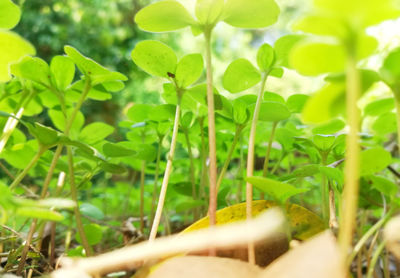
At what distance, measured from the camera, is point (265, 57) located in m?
0.50

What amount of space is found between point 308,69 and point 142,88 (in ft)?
14.6

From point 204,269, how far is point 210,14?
1.02ft

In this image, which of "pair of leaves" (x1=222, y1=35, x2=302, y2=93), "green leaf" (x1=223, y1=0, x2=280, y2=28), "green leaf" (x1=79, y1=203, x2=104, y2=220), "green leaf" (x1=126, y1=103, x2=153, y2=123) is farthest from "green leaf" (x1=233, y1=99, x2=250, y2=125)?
"green leaf" (x1=79, y1=203, x2=104, y2=220)

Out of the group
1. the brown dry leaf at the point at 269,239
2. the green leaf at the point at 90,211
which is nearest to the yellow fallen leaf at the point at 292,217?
the brown dry leaf at the point at 269,239

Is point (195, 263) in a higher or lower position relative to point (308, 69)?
lower

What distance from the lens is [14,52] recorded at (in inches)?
12.2

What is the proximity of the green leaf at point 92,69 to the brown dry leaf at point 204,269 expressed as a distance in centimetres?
32

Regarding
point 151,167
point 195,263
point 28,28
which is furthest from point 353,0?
point 28,28

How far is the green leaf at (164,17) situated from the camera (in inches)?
16.3

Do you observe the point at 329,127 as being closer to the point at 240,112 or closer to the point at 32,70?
the point at 240,112

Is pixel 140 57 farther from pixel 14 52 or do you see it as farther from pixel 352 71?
pixel 352 71

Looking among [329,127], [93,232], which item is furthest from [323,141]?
[93,232]

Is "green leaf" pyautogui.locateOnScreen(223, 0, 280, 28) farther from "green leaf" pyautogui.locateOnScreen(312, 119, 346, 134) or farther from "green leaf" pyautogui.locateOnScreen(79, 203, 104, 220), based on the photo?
"green leaf" pyautogui.locateOnScreen(79, 203, 104, 220)

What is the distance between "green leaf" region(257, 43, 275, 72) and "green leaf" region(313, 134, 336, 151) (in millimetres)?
123
